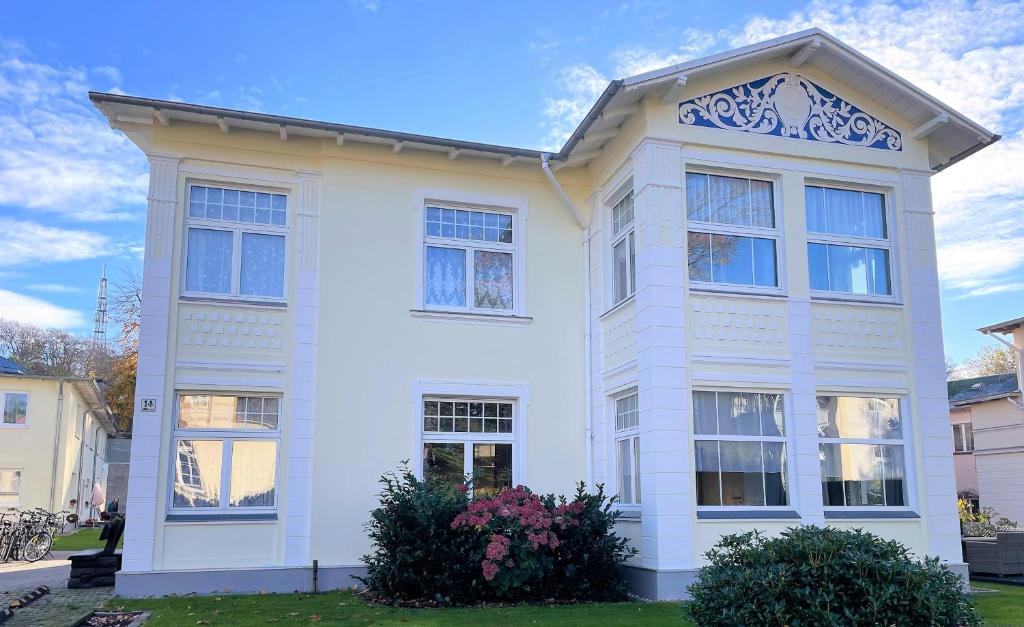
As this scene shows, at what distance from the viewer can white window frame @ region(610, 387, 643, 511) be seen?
11320 millimetres

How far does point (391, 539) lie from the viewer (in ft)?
33.0

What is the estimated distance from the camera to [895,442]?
38.0ft

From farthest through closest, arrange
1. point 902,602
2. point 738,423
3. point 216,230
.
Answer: point 216,230
point 738,423
point 902,602

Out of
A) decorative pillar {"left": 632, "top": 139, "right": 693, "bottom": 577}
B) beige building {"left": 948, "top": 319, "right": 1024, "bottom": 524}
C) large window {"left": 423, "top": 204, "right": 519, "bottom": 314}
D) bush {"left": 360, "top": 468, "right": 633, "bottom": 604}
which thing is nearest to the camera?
bush {"left": 360, "top": 468, "right": 633, "bottom": 604}

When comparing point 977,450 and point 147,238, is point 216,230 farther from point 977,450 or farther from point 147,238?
point 977,450

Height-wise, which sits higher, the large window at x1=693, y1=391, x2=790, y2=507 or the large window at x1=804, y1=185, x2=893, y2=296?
the large window at x1=804, y1=185, x2=893, y2=296

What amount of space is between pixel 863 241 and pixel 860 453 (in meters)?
2.92

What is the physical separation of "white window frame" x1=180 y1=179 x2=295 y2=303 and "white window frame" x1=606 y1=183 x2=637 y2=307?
4.50 meters

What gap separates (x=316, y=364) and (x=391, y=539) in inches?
110

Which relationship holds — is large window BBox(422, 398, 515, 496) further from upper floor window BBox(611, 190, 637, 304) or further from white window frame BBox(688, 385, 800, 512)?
white window frame BBox(688, 385, 800, 512)

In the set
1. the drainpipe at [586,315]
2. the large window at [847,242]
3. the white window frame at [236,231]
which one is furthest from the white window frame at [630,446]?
the white window frame at [236,231]

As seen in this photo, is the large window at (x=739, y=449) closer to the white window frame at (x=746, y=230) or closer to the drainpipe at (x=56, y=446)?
the white window frame at (x=746, y=230)

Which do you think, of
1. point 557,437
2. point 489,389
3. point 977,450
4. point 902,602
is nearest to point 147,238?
point 489,389

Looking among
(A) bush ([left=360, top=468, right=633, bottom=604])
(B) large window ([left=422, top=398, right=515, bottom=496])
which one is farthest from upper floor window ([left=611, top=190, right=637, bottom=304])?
(A) bush ([left=360, top=468, right=633, bottom=604])
